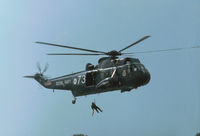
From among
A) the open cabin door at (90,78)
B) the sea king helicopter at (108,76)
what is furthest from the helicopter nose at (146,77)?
the open cabin door at (90,78)

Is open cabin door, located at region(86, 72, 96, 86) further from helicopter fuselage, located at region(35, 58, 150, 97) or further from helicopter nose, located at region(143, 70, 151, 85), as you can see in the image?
helicopter nose, located at region(143, 70, 151, 85)

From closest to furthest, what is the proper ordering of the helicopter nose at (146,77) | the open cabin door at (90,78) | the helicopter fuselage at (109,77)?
1. the helicopter nose at (146,77)
2. the helicopter fuselage at (109,77)
3. the open cabin door at (90,78)

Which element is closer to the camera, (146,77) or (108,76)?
(146,77)

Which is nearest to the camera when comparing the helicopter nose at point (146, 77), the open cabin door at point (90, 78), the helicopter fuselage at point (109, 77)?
the helicopter nose at point (146, 77)

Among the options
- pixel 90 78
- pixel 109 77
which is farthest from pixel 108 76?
pixel 90 78

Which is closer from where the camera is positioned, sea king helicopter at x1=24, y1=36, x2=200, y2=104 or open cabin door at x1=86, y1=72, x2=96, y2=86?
sea king helicopter at x1=24, y1=36, x2=200, y2=104

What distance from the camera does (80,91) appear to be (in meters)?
37.5

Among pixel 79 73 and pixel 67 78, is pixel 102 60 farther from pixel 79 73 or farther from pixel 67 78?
pixel 67 78

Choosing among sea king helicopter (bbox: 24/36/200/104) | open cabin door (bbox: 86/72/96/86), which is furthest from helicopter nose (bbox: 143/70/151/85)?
open cabin door (bbox: 86/72/96/86)

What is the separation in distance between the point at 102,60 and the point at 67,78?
6.63 metres

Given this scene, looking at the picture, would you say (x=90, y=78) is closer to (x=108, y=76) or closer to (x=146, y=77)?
(x=108, y=76)

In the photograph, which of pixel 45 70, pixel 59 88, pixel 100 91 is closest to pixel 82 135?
pixel 45 70

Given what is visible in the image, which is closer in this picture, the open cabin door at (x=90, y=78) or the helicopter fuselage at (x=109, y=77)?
the helicopter fuselage at (x=109, y=77)

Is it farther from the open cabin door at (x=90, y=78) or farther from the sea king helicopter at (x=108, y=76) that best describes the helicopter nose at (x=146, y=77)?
the open cabin door at (x=90, y=78)
